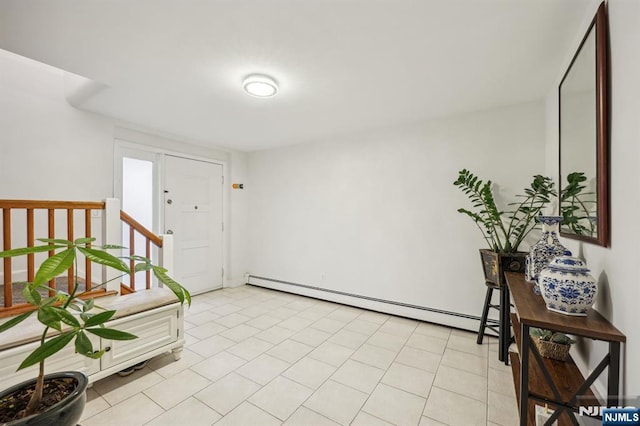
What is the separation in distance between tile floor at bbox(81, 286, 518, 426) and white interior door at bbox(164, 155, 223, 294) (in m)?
1.08

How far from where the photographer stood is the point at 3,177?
2471mm

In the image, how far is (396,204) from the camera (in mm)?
3359

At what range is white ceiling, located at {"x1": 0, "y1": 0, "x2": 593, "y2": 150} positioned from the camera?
4.92 feet

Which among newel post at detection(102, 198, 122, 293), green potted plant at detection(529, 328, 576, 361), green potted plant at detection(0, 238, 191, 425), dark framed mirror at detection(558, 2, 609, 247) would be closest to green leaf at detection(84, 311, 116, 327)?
green potted plant at detection(0, 238, 191, 425)

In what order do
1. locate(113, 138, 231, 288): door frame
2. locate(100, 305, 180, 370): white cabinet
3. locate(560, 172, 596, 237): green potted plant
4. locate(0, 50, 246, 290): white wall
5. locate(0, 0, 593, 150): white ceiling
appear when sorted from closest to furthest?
locate(560, 172, 596, 237): green potted plant → locate(0, 0, 593, 150): white ceiling → locate(100, 305, 180, 370): white cabinet → locate(0, 50, 246, 290): white wall → locate(113, 138, 231, 288): door frame

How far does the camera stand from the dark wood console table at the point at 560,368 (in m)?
1.09

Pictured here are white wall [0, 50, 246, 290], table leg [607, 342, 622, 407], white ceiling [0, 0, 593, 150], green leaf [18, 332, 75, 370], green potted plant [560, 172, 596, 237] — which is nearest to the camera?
green leaf [18, 332, 75, 370]

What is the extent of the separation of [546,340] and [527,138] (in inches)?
75.7

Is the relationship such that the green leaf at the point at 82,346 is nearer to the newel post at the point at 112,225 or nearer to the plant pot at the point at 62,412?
the plant pot at the point at 62,412

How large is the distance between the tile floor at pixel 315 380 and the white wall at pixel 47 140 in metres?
1.94

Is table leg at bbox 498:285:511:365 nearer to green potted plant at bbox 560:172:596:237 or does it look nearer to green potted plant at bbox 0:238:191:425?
green potted plant at bbox 560:172:596:237

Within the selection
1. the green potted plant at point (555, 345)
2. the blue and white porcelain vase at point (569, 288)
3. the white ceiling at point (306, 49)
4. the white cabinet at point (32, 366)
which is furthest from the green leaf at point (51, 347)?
the green potted plant at point (555, 345)

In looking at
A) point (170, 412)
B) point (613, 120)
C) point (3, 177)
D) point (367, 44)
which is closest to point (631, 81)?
point (613, 120)

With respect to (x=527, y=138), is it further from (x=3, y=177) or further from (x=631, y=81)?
(x=3, y=177)
